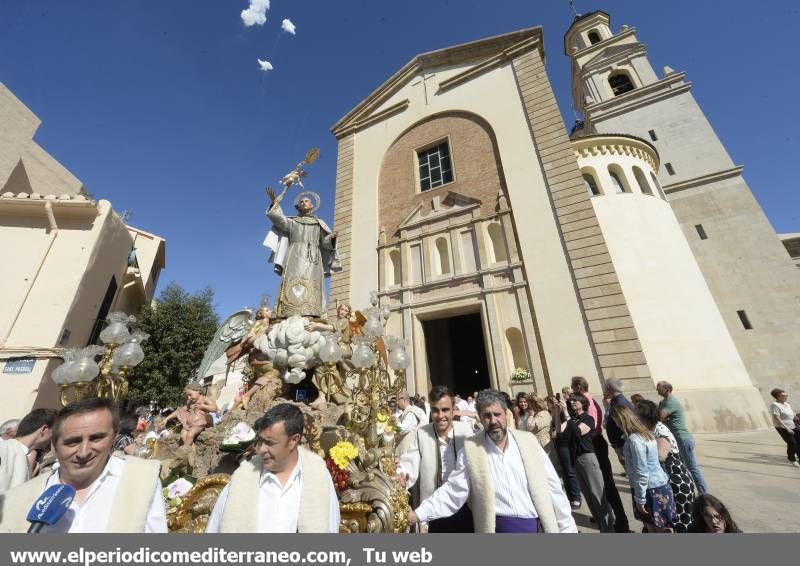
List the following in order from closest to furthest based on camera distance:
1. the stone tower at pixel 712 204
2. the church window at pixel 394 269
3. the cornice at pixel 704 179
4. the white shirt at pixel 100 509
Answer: the white shirt at pixel 100 509 < the stone tower at pixel 712 204 < the church window at pixel 394 269 < the cornice at pixel 704 179

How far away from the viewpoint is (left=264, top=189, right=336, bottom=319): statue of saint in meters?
6.16

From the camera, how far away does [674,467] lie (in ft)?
10.6

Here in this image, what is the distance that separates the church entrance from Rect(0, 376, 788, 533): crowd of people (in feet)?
29.4

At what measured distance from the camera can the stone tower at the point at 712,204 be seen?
12516 millimetres

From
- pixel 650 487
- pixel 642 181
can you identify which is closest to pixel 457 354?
pixel 642 181

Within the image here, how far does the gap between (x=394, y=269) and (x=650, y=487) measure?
11.3 metres

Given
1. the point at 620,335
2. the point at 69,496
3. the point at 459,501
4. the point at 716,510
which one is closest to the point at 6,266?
the point at 69,496

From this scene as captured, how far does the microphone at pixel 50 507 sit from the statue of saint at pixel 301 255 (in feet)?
15.2

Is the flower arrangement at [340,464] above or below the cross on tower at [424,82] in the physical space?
below

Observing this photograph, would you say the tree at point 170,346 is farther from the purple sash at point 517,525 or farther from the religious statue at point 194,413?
the purple sash at point 517,525

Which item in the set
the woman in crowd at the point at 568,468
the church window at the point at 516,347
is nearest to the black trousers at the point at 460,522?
the woman in crowd at the point at 568,468

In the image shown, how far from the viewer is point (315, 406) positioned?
4.93m
